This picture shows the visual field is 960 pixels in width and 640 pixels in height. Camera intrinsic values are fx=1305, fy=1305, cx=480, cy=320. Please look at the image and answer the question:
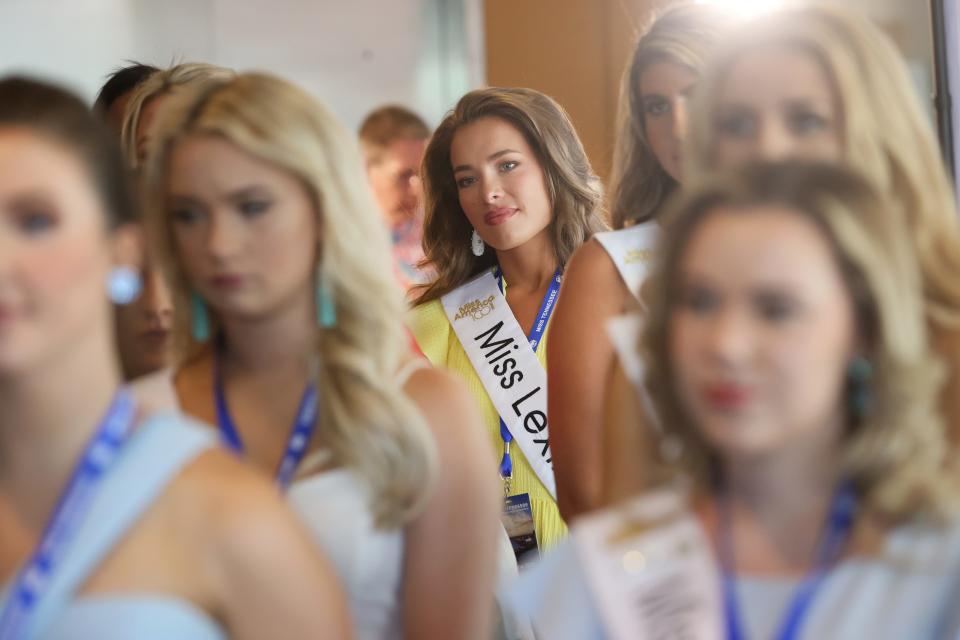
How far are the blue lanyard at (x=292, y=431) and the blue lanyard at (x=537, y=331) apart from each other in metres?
1.24

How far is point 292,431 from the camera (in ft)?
5.99

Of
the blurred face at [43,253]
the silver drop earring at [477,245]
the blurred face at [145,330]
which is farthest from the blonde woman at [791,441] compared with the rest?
the silver drop earring at [477,245]

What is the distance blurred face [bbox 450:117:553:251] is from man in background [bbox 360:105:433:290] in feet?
6.85

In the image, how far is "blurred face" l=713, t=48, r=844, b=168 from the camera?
160 cm

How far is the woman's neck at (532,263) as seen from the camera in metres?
3.23

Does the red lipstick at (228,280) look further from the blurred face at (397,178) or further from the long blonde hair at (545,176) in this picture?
the blurred face at (397,178)

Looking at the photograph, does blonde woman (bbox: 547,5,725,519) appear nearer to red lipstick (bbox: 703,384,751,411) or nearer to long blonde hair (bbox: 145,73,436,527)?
long blonde hair (bbox: 145,73,436,527)

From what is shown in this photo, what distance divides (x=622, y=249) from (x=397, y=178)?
342 cm

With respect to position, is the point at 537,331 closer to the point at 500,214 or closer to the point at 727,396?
the point at 500,214

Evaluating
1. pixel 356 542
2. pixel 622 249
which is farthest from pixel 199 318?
pixel 622 249

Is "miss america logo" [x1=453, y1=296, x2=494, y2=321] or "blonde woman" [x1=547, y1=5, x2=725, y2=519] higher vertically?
"blonde woman" [x1=547, y1=5, x2=725, y2=519]

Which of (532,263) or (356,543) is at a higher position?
(532,263)

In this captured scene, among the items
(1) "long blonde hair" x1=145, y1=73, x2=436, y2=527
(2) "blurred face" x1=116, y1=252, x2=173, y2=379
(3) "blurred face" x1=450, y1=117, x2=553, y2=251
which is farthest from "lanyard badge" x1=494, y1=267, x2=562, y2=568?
(1) "long blonde hair" x1=145, y1=73, x2=436, y2=527

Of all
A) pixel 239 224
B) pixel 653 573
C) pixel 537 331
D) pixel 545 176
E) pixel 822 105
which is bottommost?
pixel 537 331
